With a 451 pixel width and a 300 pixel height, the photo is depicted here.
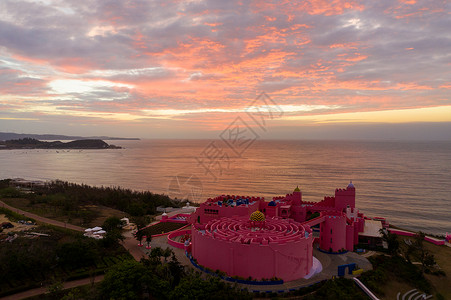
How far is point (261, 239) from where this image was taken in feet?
101

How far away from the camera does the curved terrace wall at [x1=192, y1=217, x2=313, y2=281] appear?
2969 cm

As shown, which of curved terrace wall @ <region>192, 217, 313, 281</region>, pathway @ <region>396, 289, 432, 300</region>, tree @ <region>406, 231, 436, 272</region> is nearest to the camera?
pathway @ <region>396, 289, 432, 300</region>

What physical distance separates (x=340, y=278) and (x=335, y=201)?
20.6 m

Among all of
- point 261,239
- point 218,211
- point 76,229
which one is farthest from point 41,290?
point 218,211

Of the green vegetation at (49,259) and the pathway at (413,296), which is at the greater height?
the green vegetation at (49,259)

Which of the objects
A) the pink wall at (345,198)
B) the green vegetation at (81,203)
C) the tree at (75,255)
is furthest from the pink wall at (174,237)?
the pink wall at (345,198)

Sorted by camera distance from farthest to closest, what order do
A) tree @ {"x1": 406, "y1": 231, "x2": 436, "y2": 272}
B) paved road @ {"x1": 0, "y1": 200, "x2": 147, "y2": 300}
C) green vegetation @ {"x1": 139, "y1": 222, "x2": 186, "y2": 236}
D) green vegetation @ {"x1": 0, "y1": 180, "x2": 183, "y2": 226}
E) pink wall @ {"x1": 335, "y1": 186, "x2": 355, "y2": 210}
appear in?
green vegetation @ {"x1": 0, "y1": 180, "x2": 183, "y2": 226} < green vegetation @ {"x1": 139, "y1": 222, "x2": 186, "y2": 236} < pink wall @ {"x1": 335, "y1": 186, "x2": 355, "y2": 210} < tree @ {"x1": 406, "y1": 231, "x2": 436, "y2": 272} < paved road @ {"x1": 0, "y1": 200, "x2": 147, "y2": 300}

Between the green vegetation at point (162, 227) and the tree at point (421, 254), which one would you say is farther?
the green vegetation at point (162, 227)

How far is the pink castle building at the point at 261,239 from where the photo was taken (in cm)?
2977

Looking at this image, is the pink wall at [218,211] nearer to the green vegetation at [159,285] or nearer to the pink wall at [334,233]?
the pink wall at [334,233]

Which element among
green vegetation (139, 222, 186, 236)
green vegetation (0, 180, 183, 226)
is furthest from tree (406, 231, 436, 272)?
green vegetation (0, 180, 183, 226)

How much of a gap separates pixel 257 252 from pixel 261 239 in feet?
5.43

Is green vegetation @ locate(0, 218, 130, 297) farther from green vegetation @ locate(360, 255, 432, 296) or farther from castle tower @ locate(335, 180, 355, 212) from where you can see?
castle tower @ locate(335, 180, 355, 212)

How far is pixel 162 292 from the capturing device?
25.7 metres
